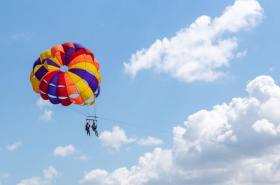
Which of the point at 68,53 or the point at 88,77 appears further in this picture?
the point at 88,77

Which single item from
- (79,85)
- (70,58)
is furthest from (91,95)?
(70,58)

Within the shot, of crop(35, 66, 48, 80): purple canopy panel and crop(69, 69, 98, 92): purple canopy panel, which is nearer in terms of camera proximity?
crop(35, 66, 48, 80): purple canopy panel

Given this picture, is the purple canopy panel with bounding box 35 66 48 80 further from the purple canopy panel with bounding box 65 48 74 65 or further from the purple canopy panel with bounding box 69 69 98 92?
the purple canopy panel with bounding box 69 69 98 92

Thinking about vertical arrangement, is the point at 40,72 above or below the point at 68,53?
below

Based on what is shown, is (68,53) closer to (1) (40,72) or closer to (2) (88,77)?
(2) (88,77)

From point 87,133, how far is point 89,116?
1711mm

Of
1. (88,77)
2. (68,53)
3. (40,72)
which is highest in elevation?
(68,53)

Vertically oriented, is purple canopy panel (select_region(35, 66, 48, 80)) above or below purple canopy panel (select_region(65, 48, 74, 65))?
below

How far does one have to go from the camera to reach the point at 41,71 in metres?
42.2

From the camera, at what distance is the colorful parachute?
1645 inches

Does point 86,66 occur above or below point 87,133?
above

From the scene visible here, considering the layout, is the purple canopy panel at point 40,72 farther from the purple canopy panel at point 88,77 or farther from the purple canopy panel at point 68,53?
the purple canopy panel at point 88,77

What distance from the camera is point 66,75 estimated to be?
140 ft

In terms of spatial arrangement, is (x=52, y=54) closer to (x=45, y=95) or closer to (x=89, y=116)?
(x=45, y=95)
